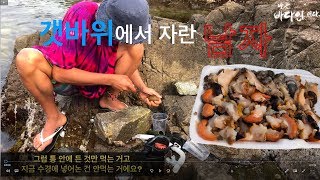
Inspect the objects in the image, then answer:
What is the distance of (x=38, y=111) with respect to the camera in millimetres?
3291

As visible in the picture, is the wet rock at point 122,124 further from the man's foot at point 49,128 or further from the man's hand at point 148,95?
the man's foot at point 49,128

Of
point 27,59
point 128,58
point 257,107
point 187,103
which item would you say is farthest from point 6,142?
point 257,107

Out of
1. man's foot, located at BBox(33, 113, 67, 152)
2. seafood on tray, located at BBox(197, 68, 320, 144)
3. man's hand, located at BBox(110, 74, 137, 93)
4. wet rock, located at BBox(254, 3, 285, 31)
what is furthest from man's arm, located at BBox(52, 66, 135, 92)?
wet rock, located at BBox(254, 3, 285, 31)

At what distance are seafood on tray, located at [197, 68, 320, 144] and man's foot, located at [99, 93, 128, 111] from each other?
0.67 metres

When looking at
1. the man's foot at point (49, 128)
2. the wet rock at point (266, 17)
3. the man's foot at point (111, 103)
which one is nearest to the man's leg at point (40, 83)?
the man's foot at point (49, 128)

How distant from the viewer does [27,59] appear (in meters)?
2.87

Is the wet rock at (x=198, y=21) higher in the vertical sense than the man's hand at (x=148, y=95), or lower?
higher

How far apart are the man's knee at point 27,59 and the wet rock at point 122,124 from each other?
0.64m

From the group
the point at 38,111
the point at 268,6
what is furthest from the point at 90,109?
the point at 268,6

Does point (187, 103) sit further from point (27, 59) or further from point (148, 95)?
point (27, 59)

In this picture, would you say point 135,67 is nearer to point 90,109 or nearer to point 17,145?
point 90,109

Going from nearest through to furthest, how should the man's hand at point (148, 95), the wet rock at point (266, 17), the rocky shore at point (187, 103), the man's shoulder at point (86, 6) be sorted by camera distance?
the man's shoulder at point (86, 6)
the rocky shore at point (187, 103)
the man's hand at point (148, 95)
the wet rock at point (266, 17)

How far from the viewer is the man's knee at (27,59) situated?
9.42 feet

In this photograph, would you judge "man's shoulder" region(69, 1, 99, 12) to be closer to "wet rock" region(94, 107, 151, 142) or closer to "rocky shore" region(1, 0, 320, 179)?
"rocky shore" region(1, 0, 320, 179)
